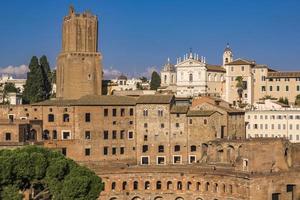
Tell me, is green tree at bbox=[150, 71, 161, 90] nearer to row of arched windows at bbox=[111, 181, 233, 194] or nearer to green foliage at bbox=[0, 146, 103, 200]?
row of arched windows at bbox=[111, 181, 233, 194]

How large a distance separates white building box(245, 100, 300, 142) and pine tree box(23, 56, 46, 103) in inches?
1037

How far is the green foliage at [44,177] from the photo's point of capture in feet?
139

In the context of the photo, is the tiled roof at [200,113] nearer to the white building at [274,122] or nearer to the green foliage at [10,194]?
the white building at [274,122]

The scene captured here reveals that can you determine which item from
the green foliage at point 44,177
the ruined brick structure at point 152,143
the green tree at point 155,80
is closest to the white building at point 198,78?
the green tree at point 155,80

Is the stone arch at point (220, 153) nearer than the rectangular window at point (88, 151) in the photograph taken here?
Yes

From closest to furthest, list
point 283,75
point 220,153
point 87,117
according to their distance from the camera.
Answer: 1. point 220,153
2. point 87,117
3. point 283,75

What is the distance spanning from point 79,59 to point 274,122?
2507 centimetres

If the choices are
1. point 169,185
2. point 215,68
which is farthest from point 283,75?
point 169,185

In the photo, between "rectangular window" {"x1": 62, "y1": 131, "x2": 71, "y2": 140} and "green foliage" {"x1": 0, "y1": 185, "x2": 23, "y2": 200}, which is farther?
"rectangular window" {"x1": 62, "y1": 131, "x2": 71, "y2": 140}

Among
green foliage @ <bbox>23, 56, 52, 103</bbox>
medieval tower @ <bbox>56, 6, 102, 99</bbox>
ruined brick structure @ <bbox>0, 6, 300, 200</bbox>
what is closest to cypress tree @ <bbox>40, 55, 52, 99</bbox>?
green foliage @ <bbox>23, 56, 52, 103</bbox>

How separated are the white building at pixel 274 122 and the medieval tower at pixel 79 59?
2009cm

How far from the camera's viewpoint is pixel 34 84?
77.6 meters

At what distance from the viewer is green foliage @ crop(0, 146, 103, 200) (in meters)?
42.4

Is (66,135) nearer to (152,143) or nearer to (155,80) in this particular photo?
(152,143)
